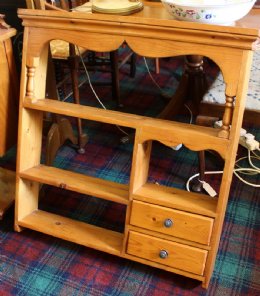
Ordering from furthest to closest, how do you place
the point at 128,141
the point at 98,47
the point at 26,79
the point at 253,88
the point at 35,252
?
1. the point at 128,141
2. the point at 253,88
3. the point at 35,252
4. the point at 26,79
5. the point at 98,47

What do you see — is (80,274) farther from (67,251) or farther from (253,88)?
(253,88)

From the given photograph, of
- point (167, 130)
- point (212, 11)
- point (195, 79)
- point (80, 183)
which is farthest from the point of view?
point (195, 79)

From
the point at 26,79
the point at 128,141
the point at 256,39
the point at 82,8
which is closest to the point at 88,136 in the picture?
the point at 128,141

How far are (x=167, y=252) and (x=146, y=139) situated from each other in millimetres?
420

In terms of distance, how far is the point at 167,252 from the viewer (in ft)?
4.64

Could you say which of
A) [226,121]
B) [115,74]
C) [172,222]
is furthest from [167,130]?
[115,74]

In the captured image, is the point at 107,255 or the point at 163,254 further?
the point at 107,255

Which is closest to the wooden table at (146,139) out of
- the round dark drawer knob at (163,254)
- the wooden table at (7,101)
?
the round dark drawer knob at (163,254)

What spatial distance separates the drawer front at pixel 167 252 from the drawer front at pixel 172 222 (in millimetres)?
→ 40

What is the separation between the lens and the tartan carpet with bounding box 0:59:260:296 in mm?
1447

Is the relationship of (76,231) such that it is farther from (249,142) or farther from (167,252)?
(249,142)

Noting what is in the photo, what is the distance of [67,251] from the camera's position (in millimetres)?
1590

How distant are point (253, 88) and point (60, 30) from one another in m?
0.85

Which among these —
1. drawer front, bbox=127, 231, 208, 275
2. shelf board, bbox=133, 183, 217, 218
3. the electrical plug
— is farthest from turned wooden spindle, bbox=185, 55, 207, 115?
drawer front, bbox=127, 231, 208, 275
